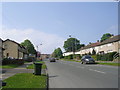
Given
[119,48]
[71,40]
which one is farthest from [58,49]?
[119,48]

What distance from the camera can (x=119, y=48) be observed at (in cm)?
5669

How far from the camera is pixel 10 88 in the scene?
8.48 m

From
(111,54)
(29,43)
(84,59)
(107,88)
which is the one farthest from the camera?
Answer: (29,43)

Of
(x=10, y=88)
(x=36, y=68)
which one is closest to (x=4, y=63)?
(x=36, y=68)

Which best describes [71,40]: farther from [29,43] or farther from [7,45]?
[7,45]

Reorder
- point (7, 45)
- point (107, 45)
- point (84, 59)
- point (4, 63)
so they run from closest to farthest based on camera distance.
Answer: point (4, 63) < point (84, 59) < point (107, 45) < point (7, 45)

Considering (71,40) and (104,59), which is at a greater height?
(71,40)

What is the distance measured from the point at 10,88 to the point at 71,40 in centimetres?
13284

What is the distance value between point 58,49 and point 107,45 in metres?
111

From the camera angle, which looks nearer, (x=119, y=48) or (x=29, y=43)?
(x=119, y=48)

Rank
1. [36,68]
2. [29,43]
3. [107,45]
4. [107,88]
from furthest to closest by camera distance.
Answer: [29,43]
[107,45]
[36,68]
[107,88]

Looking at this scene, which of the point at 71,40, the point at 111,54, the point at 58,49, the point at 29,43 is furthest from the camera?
the point at 58,49

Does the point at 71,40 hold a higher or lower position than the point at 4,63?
higher

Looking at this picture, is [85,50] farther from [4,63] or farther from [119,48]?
[4,63]
